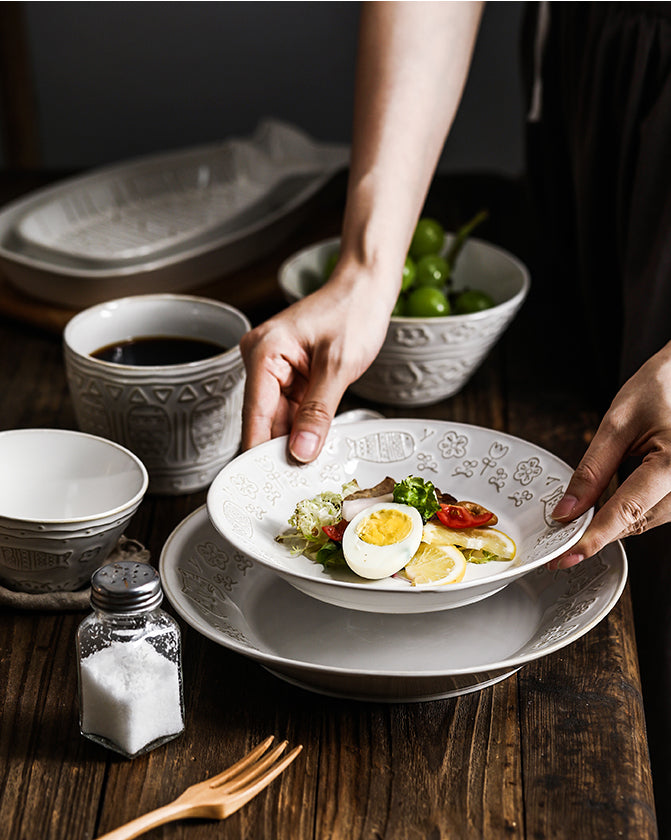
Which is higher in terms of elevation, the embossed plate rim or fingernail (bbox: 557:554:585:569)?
fingernail (bbox: 557:554:585:569)

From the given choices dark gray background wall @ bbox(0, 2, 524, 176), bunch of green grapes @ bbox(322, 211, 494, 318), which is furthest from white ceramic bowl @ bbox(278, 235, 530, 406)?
dark gray background wall @ bbox(0, 2, 524, 176)

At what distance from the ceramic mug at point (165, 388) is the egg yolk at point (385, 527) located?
12.0 inches

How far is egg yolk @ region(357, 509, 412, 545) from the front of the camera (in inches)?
34.9

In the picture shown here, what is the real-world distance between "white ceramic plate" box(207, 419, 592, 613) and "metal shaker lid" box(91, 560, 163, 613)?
0.11 metres

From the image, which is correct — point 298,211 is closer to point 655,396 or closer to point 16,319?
point 16,319

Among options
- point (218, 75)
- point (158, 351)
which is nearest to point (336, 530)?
point (158, 351)

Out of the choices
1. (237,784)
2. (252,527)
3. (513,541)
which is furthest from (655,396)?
(237,784)

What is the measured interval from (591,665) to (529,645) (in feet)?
0.27

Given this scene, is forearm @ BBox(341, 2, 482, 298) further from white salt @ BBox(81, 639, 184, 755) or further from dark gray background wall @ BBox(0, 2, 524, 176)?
dark gray background wall @ BBox(0, 2, 524, 176)

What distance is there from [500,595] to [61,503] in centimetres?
48

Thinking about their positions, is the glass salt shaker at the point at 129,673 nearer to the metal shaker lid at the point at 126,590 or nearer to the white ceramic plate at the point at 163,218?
the metal shaker lid at the point at 126,590

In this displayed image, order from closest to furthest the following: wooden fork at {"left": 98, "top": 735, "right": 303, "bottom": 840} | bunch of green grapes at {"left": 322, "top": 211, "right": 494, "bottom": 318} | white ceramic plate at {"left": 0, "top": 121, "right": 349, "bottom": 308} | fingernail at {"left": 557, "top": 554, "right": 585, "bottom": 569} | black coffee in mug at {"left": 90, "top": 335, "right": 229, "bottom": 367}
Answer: wooden fork at {"left": 98, "top": 735, "right": 303, "bottom": 840} < fingernail at {"left": 557, "top": 554, "right": 585, "bottom": 569} < black coffee in mug at {"left": 90, "top": 335, "right": 229, "bottom": 367} < bunch of green grapes at {"left": 322, "top": 211, "right": 494, "bottom": 318} < white ceramic plate at {"left": 0, "top": 121, "right": 349, "bottom": 308}

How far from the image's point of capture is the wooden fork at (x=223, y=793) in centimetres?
72

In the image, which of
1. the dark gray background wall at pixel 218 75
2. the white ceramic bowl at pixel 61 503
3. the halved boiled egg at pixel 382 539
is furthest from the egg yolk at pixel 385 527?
the dark gray background wall at pixel 218 75
